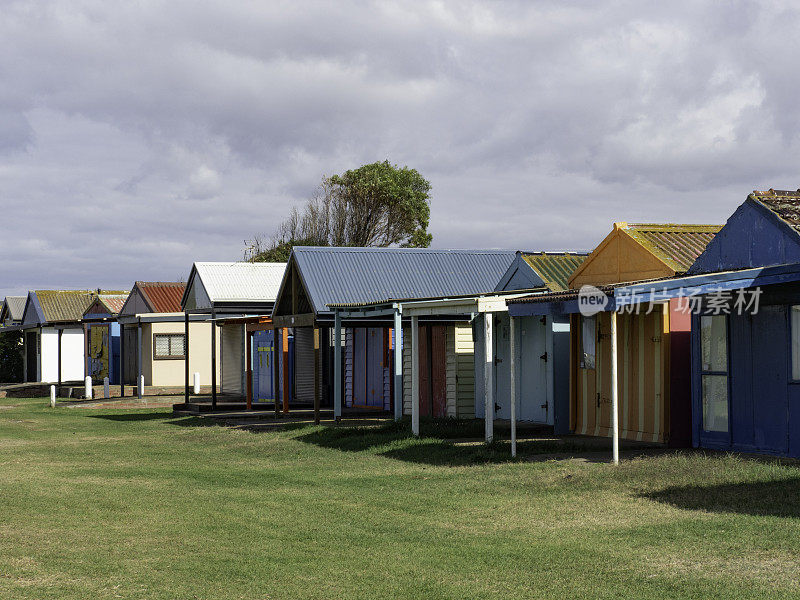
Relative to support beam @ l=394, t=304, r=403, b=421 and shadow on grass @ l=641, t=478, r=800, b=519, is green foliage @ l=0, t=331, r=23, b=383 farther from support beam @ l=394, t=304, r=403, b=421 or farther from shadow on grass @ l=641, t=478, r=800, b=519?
shadow on grass @ l=641, t=478, r=800, b=519

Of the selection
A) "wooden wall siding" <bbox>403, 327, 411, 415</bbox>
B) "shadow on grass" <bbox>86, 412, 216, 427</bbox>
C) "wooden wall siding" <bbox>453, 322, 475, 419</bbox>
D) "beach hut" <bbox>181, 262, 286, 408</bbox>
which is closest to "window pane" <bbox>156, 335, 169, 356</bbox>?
"beach hut" <bbox>181, 262, 286, 408</bbox>

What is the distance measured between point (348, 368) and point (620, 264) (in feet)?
38.2

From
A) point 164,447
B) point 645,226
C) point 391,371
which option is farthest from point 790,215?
point 391,371

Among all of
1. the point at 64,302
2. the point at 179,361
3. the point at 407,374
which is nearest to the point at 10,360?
the point at 64,302

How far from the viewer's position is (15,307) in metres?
54.6

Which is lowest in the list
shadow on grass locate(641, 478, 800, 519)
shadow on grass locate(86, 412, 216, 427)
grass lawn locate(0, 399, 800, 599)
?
shadow on grass locate(86, 412, 216, 427)

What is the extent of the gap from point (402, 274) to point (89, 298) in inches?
1159

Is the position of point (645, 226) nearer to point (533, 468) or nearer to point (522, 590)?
point (533, 468)

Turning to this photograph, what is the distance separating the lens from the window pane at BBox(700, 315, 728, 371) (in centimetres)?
1382

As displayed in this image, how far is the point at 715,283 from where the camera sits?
1229 centimetres

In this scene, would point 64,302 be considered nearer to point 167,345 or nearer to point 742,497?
point 167,345

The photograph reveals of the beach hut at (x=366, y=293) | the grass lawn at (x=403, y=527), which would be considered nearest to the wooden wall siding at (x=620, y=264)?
the grass lawn at (x=403, y=527)

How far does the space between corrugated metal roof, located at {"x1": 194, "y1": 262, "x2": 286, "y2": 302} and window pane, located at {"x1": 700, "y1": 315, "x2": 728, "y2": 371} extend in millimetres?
16508

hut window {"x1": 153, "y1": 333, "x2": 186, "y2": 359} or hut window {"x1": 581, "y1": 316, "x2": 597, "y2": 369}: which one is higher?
hut window {"x1": 581, "y1": 316, "x2": 597, "y2": 369}
